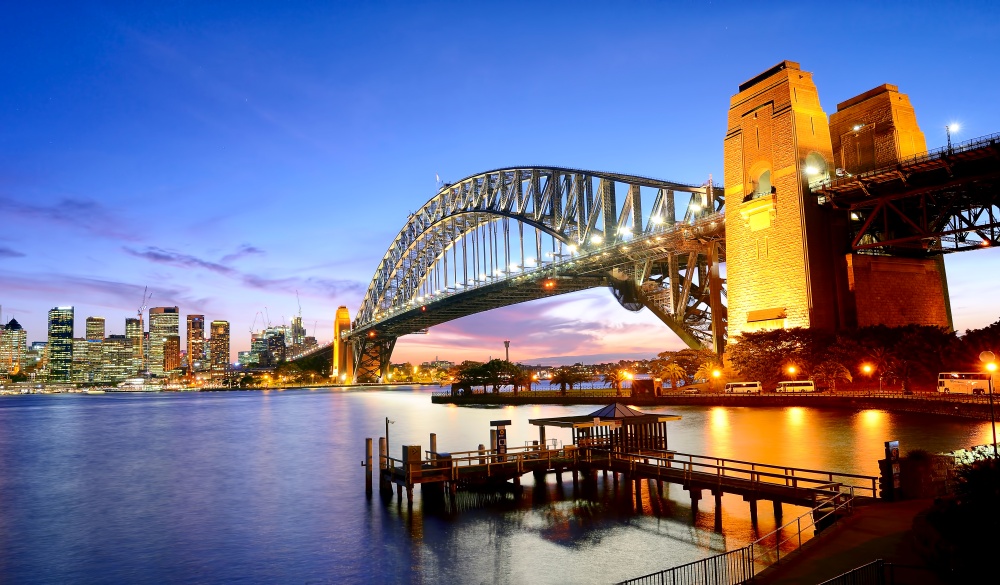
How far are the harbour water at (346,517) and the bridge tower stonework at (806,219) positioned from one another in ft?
28.5

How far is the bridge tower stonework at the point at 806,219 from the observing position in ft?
171

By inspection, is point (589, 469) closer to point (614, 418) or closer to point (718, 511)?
point (614, 418)

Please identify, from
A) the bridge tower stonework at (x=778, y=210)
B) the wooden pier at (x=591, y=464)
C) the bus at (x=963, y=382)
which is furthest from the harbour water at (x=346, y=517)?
the bridge tower stonework at (x=778, y=210)

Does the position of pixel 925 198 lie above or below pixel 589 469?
above

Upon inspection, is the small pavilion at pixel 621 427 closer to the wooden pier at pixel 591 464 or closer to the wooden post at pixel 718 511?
the wooden pier at pixel 591 464

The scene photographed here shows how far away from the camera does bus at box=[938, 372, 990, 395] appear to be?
41.4 m

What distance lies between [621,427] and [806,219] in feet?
92.4

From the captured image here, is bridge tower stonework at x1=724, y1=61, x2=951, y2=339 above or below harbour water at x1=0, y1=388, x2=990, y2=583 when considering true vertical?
above

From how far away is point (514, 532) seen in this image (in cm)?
2525

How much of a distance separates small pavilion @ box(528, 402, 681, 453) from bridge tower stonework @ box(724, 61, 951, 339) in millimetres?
24275

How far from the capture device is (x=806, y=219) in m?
52.2

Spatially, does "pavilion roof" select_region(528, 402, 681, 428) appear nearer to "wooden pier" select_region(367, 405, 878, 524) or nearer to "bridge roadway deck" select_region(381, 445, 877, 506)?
"wooden pier" select_region(367, 405, 878, 524)

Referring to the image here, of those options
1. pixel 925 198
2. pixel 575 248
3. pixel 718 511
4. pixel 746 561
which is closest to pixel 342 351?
pixel 575 248

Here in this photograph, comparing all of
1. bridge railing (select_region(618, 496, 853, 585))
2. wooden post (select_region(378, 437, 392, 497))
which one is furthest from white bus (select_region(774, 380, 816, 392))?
wooden post (select_region(378, 437, 392, 497))
